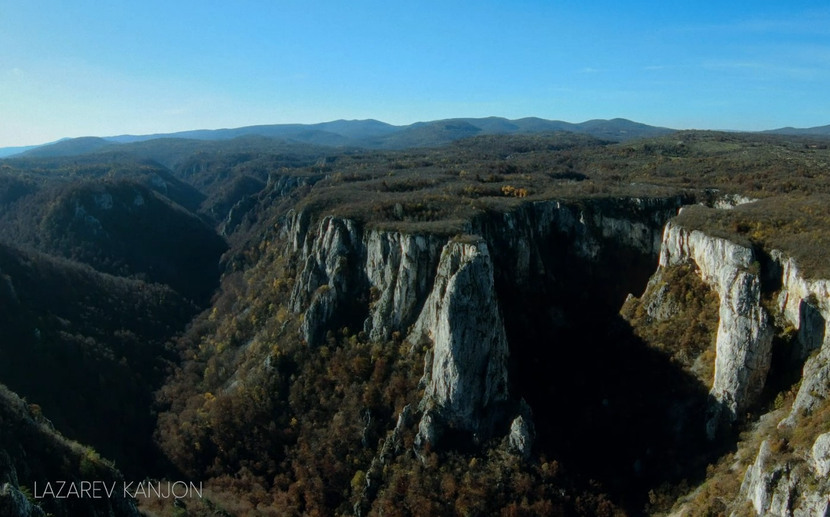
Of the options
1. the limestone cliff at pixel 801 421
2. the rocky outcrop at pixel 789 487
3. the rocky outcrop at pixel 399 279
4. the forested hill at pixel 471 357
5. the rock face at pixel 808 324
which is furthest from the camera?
the rocky outcrop at pixel 399 279

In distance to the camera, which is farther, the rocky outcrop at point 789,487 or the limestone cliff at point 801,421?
the limestone cliff at point 801,421

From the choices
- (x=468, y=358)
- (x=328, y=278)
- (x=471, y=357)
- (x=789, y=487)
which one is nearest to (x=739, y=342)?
(x=789, y=487)

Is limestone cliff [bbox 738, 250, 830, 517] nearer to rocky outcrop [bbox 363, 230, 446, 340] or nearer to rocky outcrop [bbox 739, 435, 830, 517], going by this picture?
rocky outcrop [bbox 739, 435, 830, 517]

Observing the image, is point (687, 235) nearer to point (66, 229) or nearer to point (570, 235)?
point (570, 235)

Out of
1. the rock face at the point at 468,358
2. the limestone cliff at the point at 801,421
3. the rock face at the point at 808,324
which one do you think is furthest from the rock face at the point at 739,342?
the rock face at the point at 468,358

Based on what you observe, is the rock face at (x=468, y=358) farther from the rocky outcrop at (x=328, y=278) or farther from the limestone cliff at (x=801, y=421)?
the limestone cliff at (x=801, y=421)

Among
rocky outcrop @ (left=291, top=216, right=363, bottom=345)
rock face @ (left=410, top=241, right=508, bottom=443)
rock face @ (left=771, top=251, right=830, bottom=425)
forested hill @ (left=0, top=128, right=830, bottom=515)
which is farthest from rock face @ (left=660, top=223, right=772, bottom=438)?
rocky outcrop @ (left=291, top=216, right=363, bottom=345)
